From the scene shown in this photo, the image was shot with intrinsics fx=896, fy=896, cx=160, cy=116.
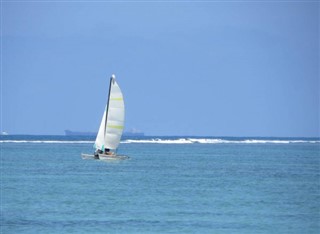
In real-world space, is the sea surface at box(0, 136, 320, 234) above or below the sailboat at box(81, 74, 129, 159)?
below

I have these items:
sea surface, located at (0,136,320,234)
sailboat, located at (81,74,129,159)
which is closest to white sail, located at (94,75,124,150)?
sailboat, located at (81,74,129,159)

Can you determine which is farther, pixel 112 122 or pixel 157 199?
pixel 112 122

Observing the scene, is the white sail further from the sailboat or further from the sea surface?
the sea surface

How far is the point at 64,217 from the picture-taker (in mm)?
38094

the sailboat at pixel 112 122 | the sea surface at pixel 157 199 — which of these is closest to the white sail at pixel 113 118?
the sailboat at pixel 112 122

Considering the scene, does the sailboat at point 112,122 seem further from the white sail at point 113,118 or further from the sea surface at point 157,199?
the sea surface at point 157,199

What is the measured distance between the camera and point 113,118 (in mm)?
76125

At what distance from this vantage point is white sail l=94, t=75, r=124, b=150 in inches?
2987

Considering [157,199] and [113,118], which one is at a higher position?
[113,118]

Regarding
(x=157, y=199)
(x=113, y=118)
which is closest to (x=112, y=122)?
(x=113, y=118)

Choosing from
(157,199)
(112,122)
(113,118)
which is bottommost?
(157,199)

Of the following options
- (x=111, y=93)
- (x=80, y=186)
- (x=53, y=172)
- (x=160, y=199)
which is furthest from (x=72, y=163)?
(x=160, y=199)

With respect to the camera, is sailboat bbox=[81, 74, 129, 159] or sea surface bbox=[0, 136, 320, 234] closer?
sea surface bbox=[0, 136, 320, 234]

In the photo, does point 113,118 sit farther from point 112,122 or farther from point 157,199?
point 157,199
